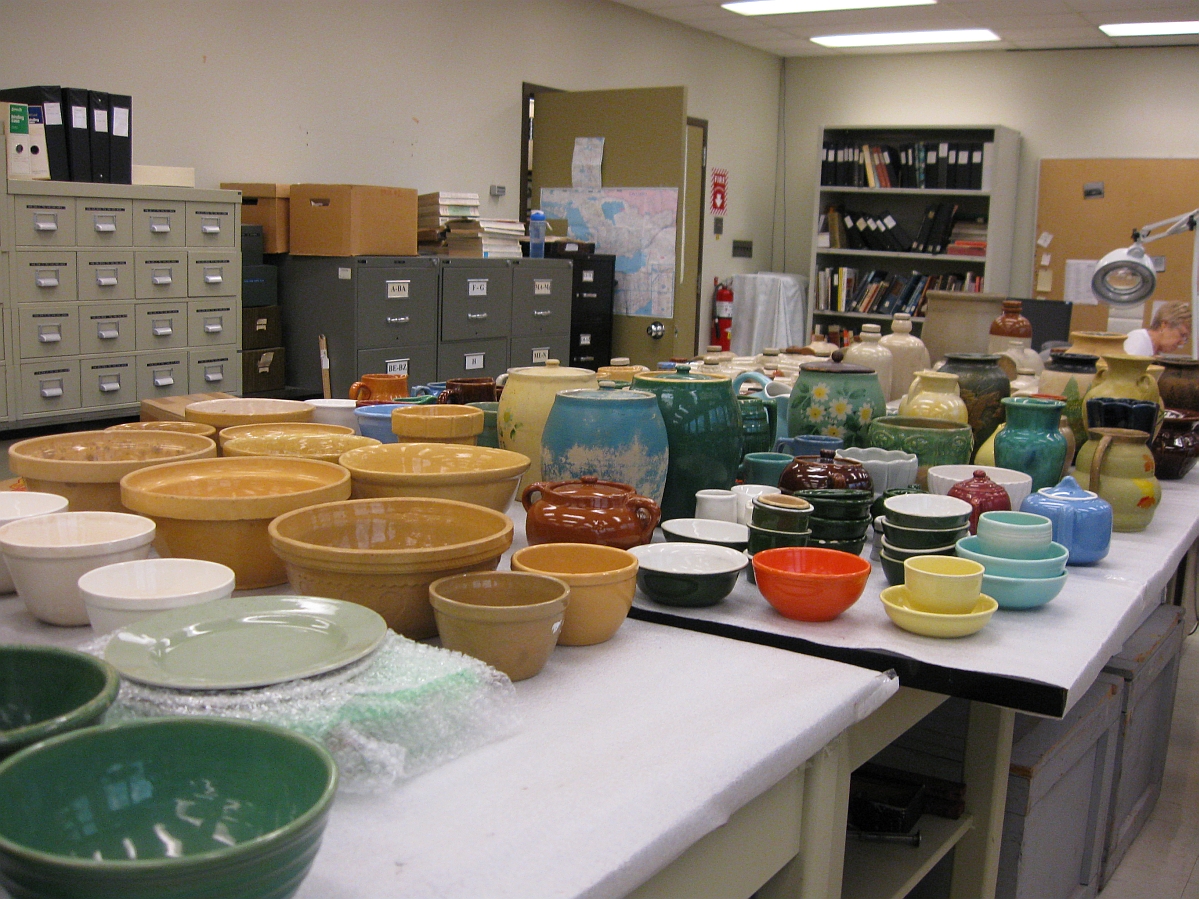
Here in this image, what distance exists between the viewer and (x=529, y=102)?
5922 millimetres

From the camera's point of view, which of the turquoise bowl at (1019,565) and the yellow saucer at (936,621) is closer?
the yellow saucer at (936,621)

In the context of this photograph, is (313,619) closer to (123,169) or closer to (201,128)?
(123,169)

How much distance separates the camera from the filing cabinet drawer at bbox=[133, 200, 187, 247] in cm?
345

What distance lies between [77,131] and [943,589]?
9.87 ft

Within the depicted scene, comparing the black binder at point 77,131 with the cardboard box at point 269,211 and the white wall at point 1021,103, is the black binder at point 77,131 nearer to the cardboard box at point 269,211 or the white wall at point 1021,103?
the cardboard box at point 269,211

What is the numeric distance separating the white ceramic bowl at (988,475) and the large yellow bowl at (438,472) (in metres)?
0.70

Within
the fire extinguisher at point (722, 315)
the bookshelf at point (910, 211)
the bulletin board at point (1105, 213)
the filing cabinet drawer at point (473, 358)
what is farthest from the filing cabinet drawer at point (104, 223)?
the bulletin board at point (1105, 213)

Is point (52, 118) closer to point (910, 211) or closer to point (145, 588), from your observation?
point (145, 588)

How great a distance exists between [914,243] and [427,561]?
6.75 meters

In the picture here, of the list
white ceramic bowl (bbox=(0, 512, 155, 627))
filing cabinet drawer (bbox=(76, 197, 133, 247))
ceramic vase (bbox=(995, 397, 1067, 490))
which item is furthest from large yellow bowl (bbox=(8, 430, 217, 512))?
filing cabinet drawer (bbox=(76, 197, 133, 247))

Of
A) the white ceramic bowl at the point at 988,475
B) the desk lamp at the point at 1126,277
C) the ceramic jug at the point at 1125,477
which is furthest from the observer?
the desk lamp at the point at 1126,277

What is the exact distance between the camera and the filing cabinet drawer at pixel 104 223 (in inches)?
129

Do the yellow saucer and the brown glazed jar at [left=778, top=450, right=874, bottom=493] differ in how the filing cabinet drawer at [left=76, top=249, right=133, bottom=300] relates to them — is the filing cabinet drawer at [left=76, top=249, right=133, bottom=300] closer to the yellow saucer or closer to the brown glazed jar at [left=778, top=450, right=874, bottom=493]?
the brown glazed jar at [left=778, top=450, right=874, bottom=493]

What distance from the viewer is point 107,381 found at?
3.43 m
